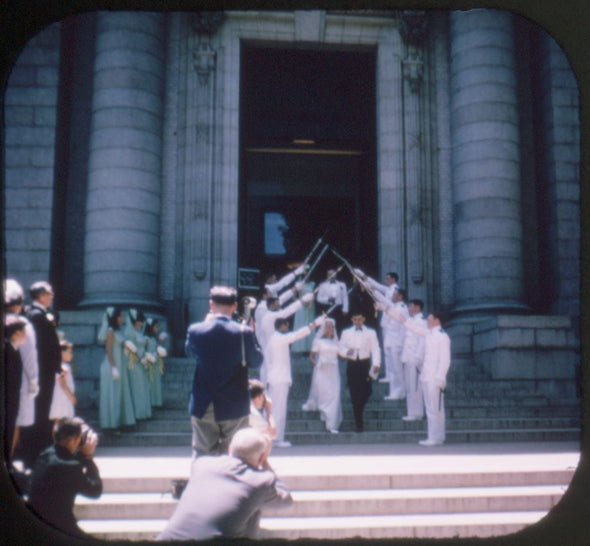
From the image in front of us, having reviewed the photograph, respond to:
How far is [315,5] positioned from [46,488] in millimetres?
4697

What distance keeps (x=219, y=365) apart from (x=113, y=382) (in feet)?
14.9

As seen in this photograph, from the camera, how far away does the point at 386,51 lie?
1758cm

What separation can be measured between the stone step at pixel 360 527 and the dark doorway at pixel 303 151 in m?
12.6

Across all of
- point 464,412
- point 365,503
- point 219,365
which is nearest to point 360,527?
point 365,503

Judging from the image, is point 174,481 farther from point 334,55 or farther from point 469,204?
point 334,55

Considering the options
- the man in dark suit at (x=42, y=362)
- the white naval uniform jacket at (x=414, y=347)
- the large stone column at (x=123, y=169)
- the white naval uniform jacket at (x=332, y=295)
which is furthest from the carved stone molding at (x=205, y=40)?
the man in dark suit at (x=42, y=362)

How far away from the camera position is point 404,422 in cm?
1141

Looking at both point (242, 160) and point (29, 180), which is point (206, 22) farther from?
point (29, 180)

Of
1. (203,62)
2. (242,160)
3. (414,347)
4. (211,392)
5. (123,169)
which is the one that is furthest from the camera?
(242,160)

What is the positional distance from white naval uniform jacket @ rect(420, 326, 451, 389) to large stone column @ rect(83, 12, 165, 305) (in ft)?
22.0

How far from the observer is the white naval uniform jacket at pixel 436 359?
426 inches

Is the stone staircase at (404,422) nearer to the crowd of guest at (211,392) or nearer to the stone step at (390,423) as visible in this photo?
the stone step at (390,423)

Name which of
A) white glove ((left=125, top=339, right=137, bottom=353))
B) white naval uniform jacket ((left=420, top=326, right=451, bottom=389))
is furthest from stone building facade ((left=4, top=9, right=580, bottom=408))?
white glove ((left=125, top=339, right=137, bottom=353))

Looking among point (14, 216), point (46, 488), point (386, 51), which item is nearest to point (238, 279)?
point (14, 216)
